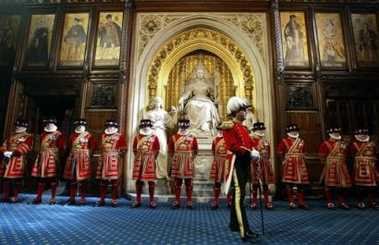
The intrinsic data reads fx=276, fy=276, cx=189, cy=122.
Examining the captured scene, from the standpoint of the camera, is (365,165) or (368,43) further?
(368,43)

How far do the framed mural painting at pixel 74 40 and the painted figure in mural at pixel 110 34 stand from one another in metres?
0.49

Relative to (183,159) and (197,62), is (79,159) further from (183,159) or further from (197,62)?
(197,62)

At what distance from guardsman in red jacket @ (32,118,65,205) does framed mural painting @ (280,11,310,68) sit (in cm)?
619

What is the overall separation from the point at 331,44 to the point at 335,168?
13.6 ft

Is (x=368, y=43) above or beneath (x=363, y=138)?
above

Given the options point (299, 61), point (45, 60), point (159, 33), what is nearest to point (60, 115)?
point (45, 60)

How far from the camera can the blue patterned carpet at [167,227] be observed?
283 centimetres

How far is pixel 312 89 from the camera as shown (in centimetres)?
762

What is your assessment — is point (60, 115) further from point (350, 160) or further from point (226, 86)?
point (350, 160)

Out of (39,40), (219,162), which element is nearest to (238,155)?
(219,162)

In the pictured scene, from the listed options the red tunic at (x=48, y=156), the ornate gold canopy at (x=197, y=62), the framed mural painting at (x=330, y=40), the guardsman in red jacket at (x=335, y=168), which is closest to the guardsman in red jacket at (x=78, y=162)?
the red tunic at (x=48, y=156)

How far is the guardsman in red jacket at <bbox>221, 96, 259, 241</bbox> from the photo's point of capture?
3.02 meters

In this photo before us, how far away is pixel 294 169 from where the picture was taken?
5.43 metres

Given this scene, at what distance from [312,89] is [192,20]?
409 cm
